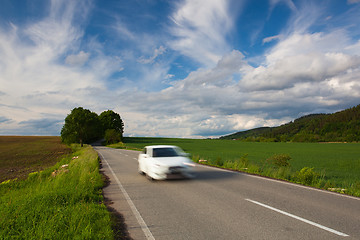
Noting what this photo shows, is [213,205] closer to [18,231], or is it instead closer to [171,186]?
[171,186]

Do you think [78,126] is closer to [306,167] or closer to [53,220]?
[306,167]

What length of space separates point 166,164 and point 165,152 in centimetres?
143

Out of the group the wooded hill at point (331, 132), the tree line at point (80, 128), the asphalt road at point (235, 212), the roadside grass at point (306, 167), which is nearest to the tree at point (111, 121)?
the tree line at point (80, 128)

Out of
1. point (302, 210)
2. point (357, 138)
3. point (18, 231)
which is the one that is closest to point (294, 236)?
point (302, 210)

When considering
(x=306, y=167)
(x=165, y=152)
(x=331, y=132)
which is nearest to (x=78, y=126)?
(x=165, y=152)

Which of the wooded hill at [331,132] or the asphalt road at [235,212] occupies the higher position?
the wooded hill at [331,132]

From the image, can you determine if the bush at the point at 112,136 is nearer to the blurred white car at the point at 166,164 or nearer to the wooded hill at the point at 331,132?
the wooded hill at the point at 331,132

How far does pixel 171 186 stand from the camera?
9.22 meters

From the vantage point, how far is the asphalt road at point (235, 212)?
14.7 feet

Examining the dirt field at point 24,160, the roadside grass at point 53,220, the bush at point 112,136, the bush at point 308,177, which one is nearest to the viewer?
the roadside grass at point 53,220

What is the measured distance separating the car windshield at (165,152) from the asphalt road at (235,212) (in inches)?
83.5

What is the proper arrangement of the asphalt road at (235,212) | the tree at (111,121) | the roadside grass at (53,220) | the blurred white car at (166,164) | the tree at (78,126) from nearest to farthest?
the roadside grass at (53,220), the asphalt road at (235,212), the blurred white car at (166,164), the tree at (78,126), the tree at (111,121)

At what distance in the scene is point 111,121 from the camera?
86.5 m

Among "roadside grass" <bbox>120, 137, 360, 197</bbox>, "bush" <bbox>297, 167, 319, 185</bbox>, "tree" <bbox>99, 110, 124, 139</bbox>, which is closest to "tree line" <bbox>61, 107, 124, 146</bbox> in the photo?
"tree" <bbox>99, 110, 124, 139</bbox>
